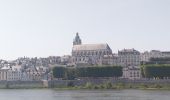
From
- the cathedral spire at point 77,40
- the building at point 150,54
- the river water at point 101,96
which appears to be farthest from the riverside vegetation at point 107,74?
the cathedral spire at point 77,40

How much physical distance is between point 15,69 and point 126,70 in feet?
106

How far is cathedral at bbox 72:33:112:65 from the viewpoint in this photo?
170875 mm

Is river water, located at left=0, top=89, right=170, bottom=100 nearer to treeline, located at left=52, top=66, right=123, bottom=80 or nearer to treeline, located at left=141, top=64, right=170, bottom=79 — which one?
treeline, located at left=141, top=64, right=170, bottom=79

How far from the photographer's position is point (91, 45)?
175 meters

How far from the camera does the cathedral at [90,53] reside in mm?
170875

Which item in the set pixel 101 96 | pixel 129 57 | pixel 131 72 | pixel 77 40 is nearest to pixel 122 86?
pixel 101 96

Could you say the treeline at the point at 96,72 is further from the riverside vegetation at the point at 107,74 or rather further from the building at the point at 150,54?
the building at the point at 150,54

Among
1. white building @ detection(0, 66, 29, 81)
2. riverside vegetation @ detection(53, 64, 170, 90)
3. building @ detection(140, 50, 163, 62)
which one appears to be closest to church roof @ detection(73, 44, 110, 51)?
building @ detection(140, 50, 163, 62)

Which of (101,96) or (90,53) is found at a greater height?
(90,53)

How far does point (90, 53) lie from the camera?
174 meters

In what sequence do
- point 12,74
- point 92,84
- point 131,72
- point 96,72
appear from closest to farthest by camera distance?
point 92,84 < point 96,72 < point 131,72 < point 12,74

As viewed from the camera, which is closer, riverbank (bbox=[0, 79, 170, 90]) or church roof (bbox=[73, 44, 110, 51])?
riverbank (bbox=[0, 79, 170, 90])

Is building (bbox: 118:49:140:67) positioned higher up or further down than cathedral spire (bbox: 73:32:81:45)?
further down

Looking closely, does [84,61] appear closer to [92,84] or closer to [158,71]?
[92,84]
